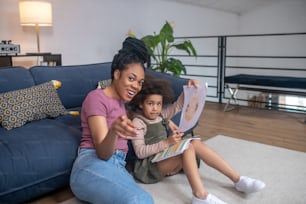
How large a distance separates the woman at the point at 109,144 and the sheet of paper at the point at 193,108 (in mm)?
313

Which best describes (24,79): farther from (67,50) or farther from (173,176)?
(67,50)

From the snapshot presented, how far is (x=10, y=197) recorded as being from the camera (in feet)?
5.19

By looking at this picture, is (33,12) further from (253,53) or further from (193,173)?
(253,53)

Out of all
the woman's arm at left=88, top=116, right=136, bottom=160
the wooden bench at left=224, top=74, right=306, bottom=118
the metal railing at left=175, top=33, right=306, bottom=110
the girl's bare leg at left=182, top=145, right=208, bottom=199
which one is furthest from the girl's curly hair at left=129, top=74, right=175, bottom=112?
the metal railing at left=175, top=33, right=306, bottom=110

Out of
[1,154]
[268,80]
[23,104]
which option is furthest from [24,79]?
[268,80]

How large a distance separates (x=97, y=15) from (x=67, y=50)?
0.70 metres

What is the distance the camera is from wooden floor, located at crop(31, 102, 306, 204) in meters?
2.97

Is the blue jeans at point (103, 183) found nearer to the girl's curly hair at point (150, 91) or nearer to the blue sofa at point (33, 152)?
the blue sofa at point (33, 152)

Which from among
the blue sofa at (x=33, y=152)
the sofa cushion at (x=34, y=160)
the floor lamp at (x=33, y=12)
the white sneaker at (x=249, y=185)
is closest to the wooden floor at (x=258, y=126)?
the white sneaker at (x=249, y=185)

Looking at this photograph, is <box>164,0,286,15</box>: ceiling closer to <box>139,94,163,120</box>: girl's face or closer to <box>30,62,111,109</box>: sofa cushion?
<box>30,62,111,109</box>: sofa cushion

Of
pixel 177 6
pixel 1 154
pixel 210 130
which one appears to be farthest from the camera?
pixel 177 6

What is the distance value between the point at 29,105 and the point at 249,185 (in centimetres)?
151

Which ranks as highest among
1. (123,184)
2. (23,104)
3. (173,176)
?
(23,104)

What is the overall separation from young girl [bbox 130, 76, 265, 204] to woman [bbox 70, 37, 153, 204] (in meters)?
0.28
